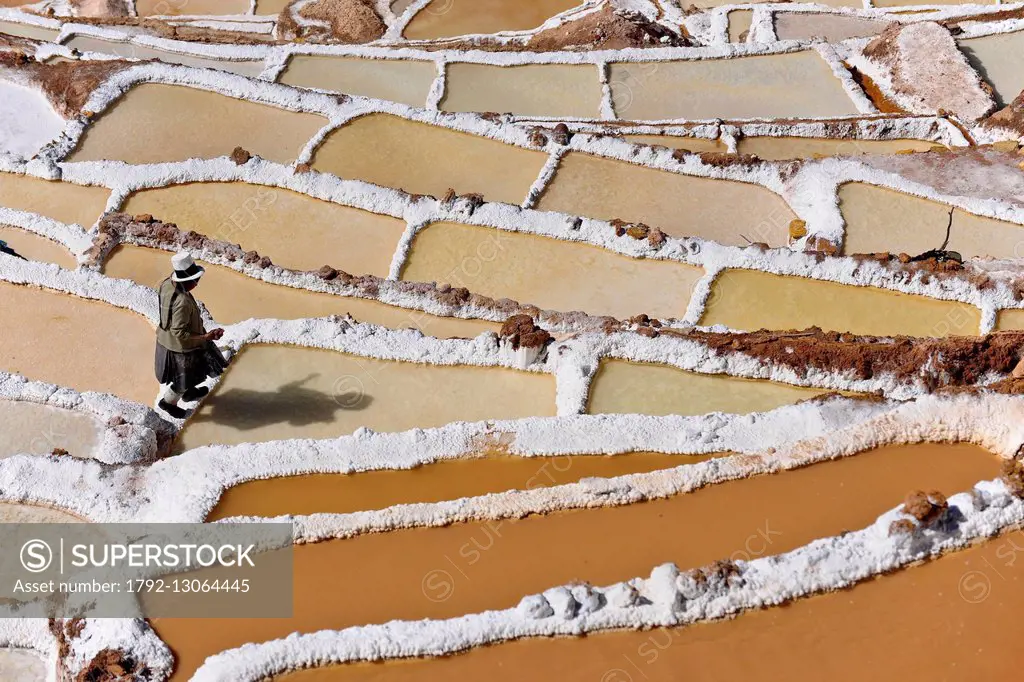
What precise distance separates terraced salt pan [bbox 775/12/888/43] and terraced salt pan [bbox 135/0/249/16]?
13.5m

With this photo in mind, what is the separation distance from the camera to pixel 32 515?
8703mm

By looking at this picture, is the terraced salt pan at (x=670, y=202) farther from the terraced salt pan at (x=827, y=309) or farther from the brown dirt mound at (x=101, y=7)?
the brown dirt mound at (x=101, y=7)

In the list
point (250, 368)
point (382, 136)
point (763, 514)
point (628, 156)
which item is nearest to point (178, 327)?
point (250, 368)

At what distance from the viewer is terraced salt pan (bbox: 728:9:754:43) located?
21.7 m

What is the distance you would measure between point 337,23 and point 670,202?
42.1 ft

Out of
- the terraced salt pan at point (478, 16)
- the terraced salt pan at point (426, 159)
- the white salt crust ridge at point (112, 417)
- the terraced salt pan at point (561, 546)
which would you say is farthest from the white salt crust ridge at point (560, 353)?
the terraced salt pan at point (478, 16)

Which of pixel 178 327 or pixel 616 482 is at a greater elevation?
pixel 178 327

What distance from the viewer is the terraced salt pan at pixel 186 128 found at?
15.2m

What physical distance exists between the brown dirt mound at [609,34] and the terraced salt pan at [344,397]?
1173cm

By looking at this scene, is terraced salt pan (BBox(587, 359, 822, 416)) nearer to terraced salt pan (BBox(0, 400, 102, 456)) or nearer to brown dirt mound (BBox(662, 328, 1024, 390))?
brown dirt mound (BBox(662, 328, 1024, 390))

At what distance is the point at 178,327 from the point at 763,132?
11.0 meters

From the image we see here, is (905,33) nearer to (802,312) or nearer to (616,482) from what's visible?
(802,312)

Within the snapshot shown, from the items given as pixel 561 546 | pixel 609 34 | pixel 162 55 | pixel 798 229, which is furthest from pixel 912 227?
pixel 162 55

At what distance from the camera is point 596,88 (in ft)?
60.3
